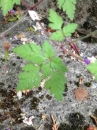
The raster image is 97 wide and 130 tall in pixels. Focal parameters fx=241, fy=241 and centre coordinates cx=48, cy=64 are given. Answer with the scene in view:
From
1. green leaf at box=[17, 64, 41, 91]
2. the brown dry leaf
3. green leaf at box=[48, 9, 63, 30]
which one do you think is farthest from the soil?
green leaf at box=[48, 9, 63, 30]

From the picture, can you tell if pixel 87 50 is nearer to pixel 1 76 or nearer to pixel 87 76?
pixel 87 76

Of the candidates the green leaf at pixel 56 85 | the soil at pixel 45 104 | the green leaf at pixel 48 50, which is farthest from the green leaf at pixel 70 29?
the soil at pixel 45 104

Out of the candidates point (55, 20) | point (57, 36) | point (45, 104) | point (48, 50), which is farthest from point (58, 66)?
point (45, 104)

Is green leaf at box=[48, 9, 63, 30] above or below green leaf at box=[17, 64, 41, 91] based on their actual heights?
above

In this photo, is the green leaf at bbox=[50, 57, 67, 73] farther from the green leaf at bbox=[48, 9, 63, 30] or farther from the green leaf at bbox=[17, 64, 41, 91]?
the green leaf at bbox=[48, 9, 63, 30]

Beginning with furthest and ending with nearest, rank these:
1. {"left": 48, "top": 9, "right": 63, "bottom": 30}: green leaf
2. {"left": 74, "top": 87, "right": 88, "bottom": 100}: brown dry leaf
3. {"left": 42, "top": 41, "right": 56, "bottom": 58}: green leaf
A: {"left": 74, "top": 87, "right": 88, "bottom": 100}: brown dry leaf, {"left": 48, "top": 9, "right": 63, "bottom": 30}: green leaf, {"left": 42, "top": 41, "right": 56, "bottom": 58}: green leaf

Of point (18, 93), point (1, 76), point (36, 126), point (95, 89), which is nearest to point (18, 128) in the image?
point (36, 126)
